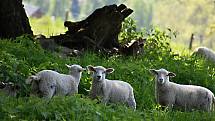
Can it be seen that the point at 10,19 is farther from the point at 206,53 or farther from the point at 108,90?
the point at 206,53

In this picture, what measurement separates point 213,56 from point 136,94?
22.1 ft

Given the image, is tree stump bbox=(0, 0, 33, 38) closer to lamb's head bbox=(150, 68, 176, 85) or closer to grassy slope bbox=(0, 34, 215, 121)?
grassy slope bbox=(0, 34, 215, 121)

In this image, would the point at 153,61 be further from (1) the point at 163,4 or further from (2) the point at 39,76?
(1) the point at 163,4

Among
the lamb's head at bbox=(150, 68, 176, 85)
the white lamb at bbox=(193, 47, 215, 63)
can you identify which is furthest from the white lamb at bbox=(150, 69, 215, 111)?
the white lamb at bbox=(193, 47, 215, 63)

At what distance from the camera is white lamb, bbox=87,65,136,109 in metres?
8.88

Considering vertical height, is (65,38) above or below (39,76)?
above

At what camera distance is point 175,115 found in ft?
27.1

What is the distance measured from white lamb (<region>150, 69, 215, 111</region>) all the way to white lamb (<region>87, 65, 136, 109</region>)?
726 millimetres

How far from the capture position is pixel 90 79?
10203mm

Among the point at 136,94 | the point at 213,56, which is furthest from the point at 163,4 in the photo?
the point at 136,94

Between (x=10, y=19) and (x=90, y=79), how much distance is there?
3087mm

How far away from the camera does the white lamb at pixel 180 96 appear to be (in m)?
9.70

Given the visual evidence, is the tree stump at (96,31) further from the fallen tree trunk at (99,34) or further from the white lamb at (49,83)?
the white lamb at (49,83)

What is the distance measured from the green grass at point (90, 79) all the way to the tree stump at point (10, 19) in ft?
2.59
